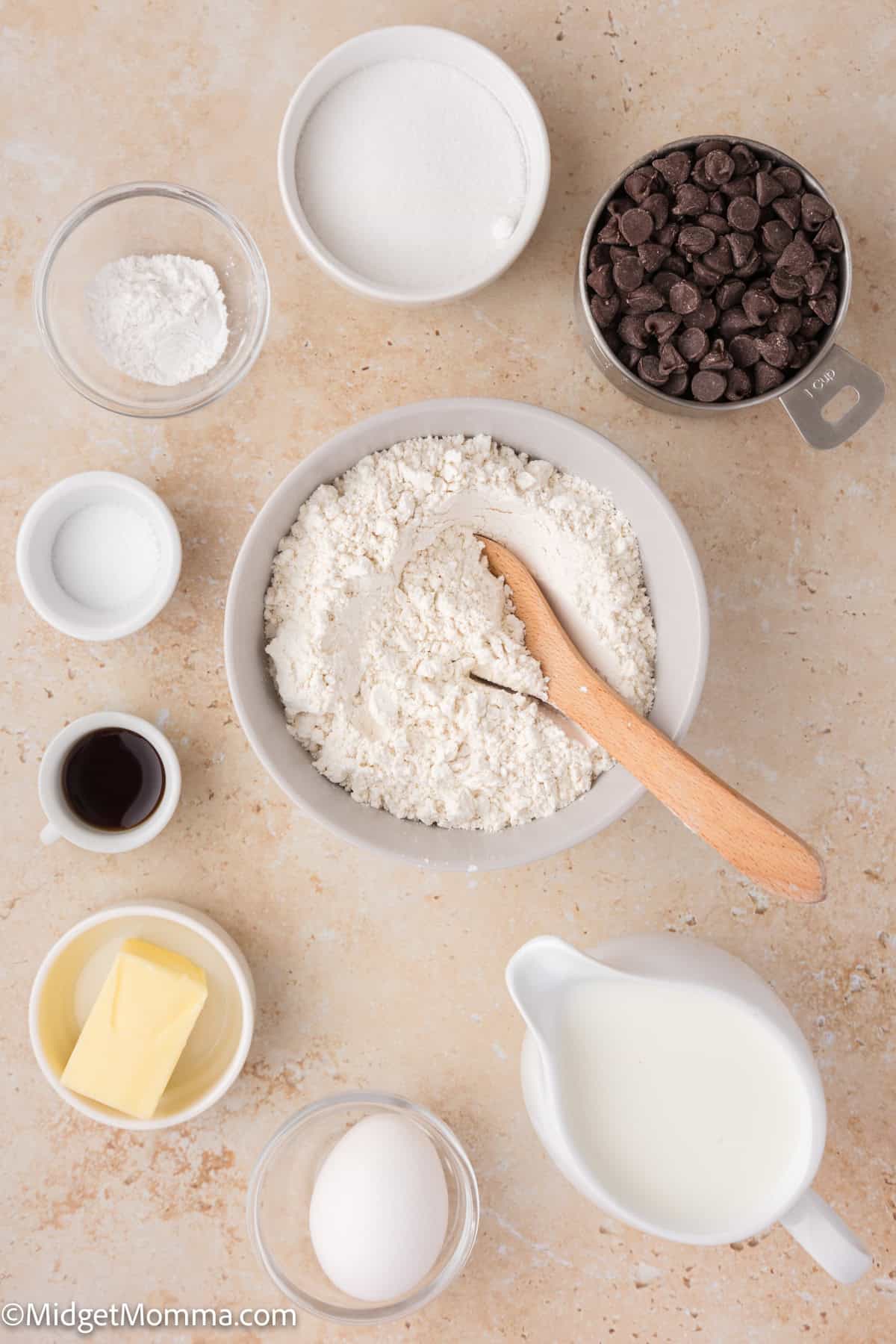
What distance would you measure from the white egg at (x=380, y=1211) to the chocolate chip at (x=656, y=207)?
1.07 meters

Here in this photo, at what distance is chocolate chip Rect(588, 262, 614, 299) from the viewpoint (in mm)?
1084

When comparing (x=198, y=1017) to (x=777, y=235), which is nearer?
(x=777, y=235)

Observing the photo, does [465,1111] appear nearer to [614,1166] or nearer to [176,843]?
[614,1166]

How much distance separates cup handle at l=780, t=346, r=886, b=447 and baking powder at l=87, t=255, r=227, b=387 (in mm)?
685

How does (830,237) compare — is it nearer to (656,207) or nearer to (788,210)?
(788,210)

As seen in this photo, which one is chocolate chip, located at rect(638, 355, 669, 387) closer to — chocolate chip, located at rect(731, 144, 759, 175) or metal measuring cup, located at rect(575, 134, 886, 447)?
metal measuring cup, located at rect(575, 134, 886, 447)

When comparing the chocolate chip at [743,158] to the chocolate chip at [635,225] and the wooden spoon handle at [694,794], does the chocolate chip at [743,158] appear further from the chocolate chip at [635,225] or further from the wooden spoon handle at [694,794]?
the wooden spoon handle at [694,794]

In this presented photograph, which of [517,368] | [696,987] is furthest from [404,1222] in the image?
[517,368]

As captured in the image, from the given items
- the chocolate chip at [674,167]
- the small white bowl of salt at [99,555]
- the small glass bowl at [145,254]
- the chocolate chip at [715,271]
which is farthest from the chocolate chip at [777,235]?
the small white bowl of salt at [99,555]

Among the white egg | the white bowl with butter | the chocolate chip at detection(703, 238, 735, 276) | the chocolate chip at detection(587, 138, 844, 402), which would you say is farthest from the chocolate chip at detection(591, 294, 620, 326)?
the white egg

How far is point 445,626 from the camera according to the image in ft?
3.47

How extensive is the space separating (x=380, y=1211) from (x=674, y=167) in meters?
1.20

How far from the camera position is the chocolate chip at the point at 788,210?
108cm

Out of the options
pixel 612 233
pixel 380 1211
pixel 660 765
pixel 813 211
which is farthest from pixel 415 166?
pixel 380 1211
